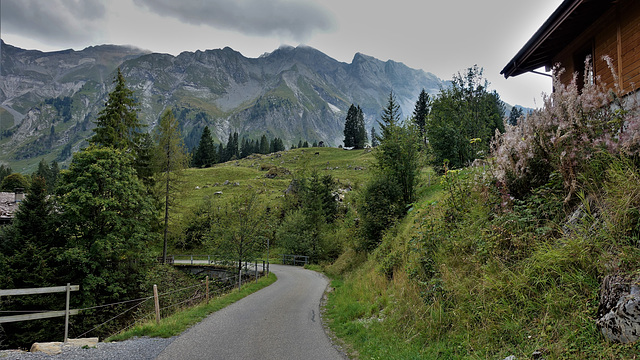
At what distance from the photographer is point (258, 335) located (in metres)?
9.22

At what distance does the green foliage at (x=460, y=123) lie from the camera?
902 inches

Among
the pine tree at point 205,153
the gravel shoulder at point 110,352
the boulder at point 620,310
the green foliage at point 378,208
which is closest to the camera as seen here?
the boulder at point 620,310

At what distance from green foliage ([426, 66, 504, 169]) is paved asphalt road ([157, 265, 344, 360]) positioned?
14.6 metres

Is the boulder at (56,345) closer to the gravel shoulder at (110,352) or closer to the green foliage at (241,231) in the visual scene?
the gravel shoulder at (110,352)

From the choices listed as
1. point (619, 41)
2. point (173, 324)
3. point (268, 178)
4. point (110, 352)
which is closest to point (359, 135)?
point (268, 178)

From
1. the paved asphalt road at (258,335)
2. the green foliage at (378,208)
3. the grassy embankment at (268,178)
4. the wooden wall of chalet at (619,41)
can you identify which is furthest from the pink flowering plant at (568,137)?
the grassy embankment at (268,178)

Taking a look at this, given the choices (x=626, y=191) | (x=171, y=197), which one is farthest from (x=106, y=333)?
(x=626, y=191)

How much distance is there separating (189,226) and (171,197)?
24.6 m

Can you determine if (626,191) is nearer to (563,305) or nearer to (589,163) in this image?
(589,163)

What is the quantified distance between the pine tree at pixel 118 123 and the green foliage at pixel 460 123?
24.5 m

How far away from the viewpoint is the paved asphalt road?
7527 millimetres

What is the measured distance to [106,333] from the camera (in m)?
19.4

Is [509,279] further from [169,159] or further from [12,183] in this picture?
[12,183]

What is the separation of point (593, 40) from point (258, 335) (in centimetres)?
1311
